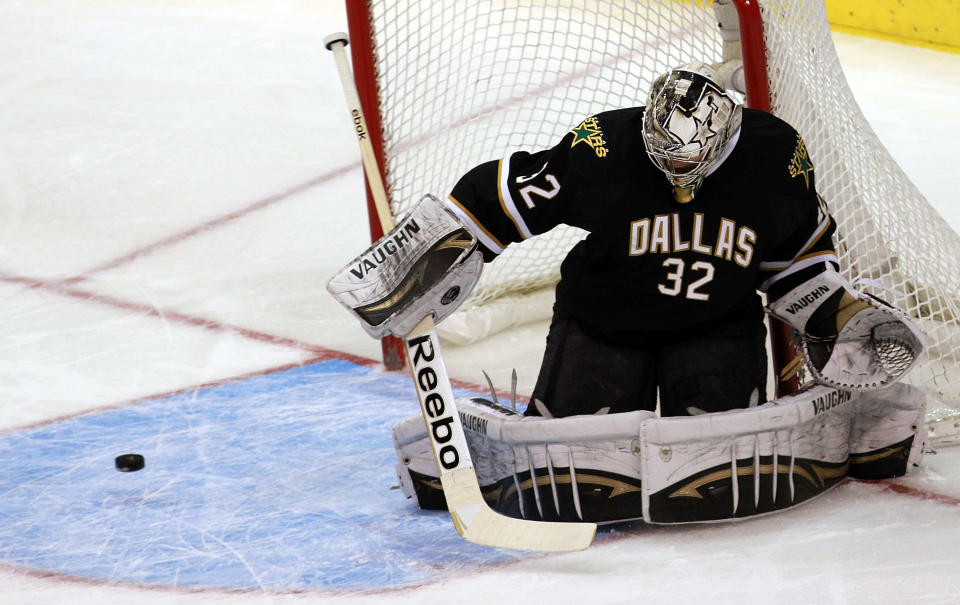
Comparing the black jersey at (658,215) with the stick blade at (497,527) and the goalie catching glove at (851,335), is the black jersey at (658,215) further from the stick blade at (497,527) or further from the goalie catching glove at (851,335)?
the stick blade at (497,527)

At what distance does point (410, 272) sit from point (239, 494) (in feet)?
2.13

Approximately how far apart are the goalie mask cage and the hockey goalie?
241 millimetres

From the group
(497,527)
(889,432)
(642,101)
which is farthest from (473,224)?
(642,101)

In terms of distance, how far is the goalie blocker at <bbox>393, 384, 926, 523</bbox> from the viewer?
8.04ft

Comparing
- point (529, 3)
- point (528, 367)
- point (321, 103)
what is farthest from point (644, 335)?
point (321, 103)

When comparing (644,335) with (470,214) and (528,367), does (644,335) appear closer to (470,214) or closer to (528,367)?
(470,214)

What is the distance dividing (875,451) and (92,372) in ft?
6.55

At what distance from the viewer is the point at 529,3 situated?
3.96 m

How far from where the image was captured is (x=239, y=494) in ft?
9.29

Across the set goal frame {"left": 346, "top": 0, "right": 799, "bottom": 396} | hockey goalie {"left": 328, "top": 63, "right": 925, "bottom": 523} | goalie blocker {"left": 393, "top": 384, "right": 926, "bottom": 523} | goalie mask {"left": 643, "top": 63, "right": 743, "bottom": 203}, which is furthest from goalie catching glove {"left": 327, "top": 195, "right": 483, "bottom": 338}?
goal frame {"left": 346, "top": 0, "right": 799, "bottom": 396}

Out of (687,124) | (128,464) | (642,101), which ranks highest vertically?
(687,124)

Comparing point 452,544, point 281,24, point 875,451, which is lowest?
point 281,24

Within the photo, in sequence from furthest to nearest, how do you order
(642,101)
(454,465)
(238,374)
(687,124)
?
1. (642,101)
2. (238,374)
3. (454,465)
4. (687,124)

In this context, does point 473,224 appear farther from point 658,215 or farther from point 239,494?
point 239,494
